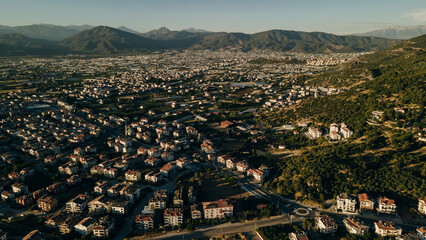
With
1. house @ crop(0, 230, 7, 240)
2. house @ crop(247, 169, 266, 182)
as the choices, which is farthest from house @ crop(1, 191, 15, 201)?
house @ crop(247, 169, 266, 182)

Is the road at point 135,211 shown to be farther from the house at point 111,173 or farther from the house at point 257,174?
the house at point 257,174

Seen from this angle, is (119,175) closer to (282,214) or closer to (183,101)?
(282,214)

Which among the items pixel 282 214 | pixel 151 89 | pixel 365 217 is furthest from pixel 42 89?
pixel 365 217

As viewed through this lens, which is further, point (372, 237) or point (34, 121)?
point (34, 121)

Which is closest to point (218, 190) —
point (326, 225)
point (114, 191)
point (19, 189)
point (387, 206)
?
point (114, 191)

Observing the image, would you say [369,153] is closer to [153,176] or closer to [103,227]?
[153,176]

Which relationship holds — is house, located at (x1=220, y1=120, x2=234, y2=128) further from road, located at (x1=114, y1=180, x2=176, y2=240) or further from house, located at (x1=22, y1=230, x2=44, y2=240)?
house, located at (x1=22, y1=230, x2=44, y2=240)
